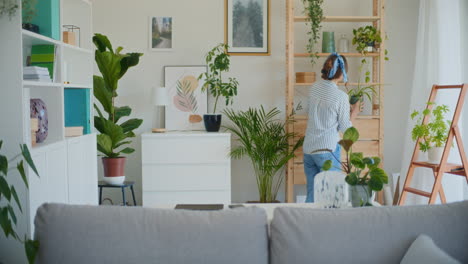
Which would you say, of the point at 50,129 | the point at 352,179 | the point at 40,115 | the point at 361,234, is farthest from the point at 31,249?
the point at 50,129

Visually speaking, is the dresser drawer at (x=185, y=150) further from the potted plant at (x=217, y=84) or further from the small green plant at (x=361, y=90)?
the small green plant at (x=361, y=90)

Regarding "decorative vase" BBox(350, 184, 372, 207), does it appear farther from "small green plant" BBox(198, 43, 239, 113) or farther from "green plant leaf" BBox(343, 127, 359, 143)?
"small green plant" BBox(198, 43, 239, 113)

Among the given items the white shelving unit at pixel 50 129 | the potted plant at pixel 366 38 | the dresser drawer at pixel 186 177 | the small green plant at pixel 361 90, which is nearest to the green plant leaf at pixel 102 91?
the white shelving unit at pixel 50 129

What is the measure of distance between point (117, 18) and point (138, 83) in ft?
2.56

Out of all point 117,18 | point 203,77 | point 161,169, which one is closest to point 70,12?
point 117,18

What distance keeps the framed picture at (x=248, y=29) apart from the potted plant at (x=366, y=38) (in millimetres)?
1025

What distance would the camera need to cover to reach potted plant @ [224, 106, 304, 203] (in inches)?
219

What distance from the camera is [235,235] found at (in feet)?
6.66

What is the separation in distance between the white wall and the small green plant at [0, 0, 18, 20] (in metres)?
3.10

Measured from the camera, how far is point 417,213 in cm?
209

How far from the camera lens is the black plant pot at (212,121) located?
5.66m

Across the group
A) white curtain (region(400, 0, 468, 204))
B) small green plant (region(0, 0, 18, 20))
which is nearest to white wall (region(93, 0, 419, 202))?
white curtain (region(400, 0, 468, 204))

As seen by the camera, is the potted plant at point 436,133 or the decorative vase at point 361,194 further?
the potted plant at point 436,133

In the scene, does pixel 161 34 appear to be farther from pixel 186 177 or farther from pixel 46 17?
pixel 46 17
